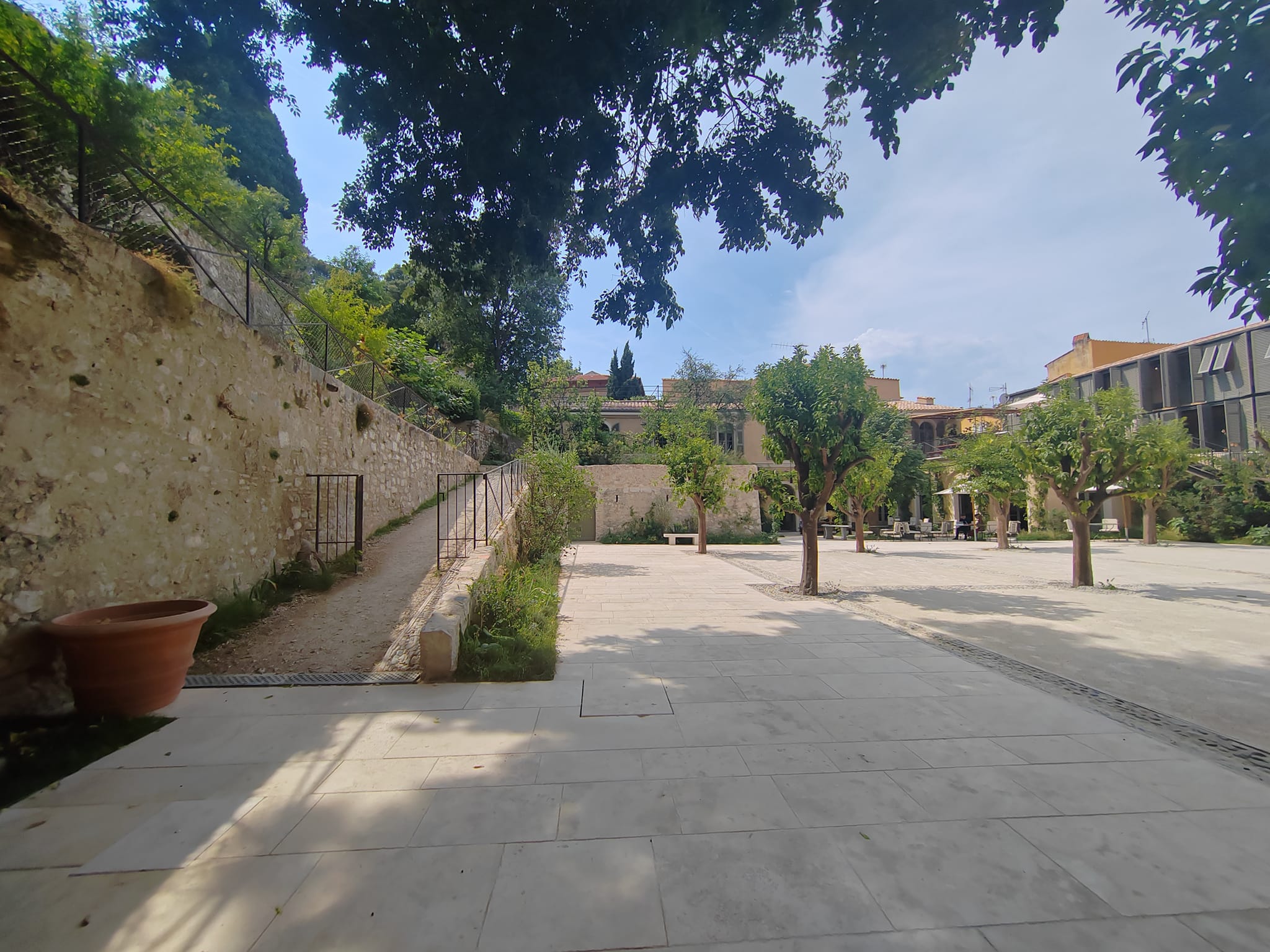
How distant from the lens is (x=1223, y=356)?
79.5 feet

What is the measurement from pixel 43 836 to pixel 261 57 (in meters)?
6.42

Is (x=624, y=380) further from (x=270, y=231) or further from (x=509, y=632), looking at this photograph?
(x=509, y=632)

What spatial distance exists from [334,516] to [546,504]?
409 centimetres

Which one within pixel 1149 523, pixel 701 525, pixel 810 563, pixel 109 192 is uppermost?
pixel 109 192

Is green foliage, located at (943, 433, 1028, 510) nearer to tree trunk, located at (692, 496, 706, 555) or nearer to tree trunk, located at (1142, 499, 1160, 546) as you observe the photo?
tree trunk, located at (1142, 499, 1160, 546)

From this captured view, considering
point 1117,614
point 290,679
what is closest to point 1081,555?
point 1117,614

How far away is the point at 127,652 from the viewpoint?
3.38 m

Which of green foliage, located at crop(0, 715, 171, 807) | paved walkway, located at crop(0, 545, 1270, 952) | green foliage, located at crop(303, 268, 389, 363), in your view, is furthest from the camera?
green foliage, located at crop(303, 268, 389, 363)

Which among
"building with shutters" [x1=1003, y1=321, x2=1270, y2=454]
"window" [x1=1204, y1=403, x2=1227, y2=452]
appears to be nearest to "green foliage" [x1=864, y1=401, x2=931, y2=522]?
"building with shutters" [x1=1003, y1=321, x2=1270, y2=454]

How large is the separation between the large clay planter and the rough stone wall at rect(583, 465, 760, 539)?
57.8 feet

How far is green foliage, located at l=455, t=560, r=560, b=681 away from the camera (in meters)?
4.48

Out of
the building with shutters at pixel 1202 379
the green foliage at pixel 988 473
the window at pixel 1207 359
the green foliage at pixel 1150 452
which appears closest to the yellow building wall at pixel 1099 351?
the building with shutters at pixel 1202 379

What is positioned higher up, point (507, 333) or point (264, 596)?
point (507, 333)

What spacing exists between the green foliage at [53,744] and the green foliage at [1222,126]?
599cm
